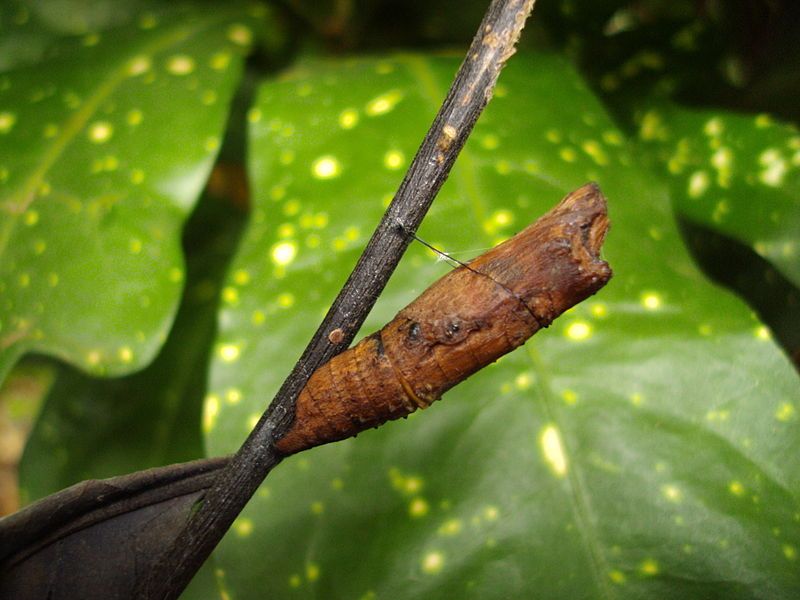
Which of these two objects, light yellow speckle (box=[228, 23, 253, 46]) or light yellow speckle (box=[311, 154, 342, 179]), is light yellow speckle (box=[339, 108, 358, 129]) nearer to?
light yellow speckle (box=[311, 154, 342, 179])

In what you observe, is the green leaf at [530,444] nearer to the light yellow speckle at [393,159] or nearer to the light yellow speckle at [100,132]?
the light yellow speckle at [393,159]

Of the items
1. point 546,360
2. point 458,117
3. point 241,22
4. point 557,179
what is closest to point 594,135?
point 557,179

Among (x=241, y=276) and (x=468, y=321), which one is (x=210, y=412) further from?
(x=468, y=321)

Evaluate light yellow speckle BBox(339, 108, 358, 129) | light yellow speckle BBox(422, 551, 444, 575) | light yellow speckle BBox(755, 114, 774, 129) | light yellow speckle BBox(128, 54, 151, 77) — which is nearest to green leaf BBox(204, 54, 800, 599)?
light yellow speckle BBox(422, 551, 444, 575)

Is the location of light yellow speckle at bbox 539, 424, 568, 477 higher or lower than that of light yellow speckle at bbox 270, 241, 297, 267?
lower

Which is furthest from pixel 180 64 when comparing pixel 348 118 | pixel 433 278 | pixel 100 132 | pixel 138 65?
pixel 433 278

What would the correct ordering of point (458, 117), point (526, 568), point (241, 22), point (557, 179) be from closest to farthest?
point (458, 117)
point (526, 568)
point (557, 179)
point (241, 22)

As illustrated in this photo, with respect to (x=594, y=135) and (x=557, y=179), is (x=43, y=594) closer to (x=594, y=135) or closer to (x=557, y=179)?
(x=557, y=179)
